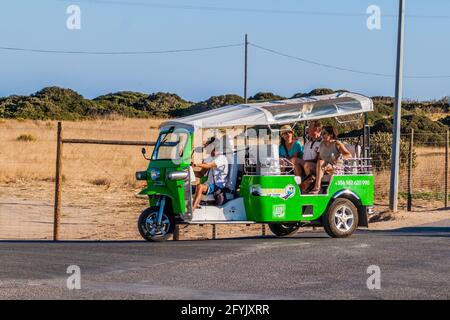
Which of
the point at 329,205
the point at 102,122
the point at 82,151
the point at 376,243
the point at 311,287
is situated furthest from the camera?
the point at 102,122

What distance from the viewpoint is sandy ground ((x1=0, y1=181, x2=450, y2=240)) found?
72.6ft

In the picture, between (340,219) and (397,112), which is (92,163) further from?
(340,219)

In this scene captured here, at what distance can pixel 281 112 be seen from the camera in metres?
16.9

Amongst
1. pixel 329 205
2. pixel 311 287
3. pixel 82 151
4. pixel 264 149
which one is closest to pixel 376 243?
pixel 329 205

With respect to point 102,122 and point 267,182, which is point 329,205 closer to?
point 267,182

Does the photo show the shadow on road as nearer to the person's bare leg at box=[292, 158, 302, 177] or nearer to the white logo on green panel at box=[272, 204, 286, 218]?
the person's bare leg at box=[292, 158, 302, 177]

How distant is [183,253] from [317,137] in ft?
12.5

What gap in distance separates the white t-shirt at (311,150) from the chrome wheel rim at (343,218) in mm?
1004

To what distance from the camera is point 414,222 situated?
878 inches

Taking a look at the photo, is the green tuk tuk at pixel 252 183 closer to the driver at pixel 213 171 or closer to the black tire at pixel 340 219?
the black tire at pixel 340 219

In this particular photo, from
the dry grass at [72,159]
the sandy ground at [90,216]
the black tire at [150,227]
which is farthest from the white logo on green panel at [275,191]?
the dry grass at [72,159]

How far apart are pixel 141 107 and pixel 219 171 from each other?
68813 millimetres

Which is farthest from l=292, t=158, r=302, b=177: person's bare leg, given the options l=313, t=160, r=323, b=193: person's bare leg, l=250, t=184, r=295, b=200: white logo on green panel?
l=250, t=184, r=295, b=200: white logo on green panel

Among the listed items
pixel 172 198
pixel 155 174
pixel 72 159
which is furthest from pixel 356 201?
pixel 72 159
